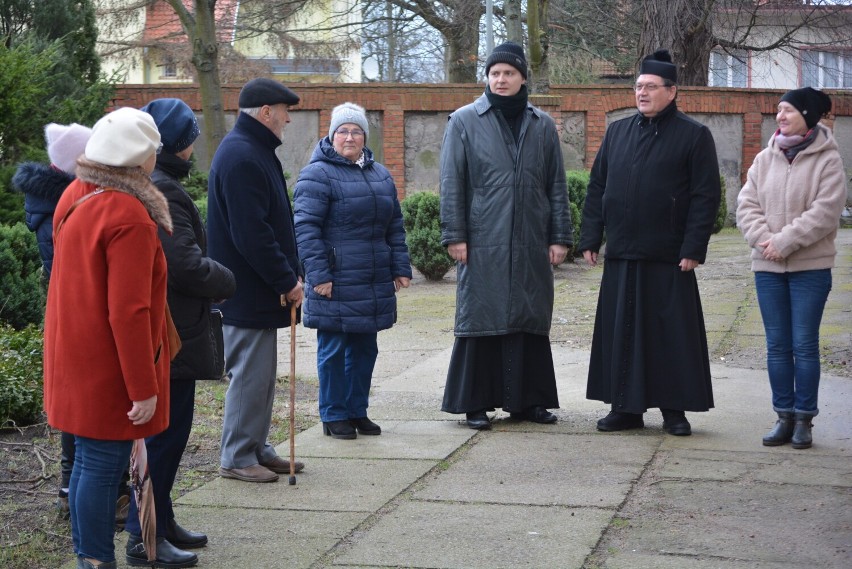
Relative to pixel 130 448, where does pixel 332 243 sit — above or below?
above

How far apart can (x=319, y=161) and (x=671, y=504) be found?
8.82ft

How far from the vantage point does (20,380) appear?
22.1 feet

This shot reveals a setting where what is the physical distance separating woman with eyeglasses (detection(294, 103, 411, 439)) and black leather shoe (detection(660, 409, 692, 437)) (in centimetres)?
165

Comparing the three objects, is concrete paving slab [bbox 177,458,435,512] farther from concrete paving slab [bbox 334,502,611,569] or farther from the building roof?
the building roof

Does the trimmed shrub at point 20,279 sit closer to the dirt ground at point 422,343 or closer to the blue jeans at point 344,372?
the dirt ground at point 422,343

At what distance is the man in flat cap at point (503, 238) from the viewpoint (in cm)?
661

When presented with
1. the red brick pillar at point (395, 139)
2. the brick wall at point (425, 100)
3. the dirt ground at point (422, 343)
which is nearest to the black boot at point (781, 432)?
the dirt ground at point (422, 343)

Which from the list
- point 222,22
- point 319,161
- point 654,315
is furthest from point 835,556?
point 222,22

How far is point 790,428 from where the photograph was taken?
243 inches

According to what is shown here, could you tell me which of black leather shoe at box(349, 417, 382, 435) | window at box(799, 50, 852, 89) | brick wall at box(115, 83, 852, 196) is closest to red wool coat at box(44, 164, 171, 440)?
black leather shoe at box(349, 417, 382, 435)

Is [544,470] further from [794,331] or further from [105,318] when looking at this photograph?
[105,318]

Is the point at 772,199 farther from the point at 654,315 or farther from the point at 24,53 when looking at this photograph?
the point at 24,53

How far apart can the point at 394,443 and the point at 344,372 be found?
488mm

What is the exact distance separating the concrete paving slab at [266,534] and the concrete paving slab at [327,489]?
107mm
